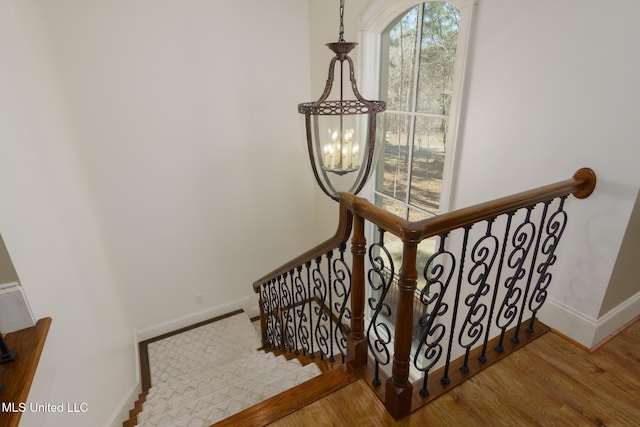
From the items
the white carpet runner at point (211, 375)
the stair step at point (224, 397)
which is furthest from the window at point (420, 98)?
the white carpet runner at point (211, 375)

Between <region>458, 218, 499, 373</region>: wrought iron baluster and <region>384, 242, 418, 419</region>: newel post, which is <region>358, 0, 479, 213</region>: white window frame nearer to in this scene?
<region>458, 218, 499, 373</region>: wrought iron baluster

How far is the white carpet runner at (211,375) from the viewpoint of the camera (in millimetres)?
2576

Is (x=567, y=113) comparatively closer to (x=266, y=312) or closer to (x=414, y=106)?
(x=414, y=106)

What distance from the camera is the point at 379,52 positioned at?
3.25m

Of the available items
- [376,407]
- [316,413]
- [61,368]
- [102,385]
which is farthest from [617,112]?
[102,385]

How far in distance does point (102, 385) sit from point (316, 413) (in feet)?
6.30

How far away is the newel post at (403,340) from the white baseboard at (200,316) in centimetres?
352

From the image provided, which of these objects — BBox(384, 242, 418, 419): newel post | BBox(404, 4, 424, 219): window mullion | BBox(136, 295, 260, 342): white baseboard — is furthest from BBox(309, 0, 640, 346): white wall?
BBox(136, 295, 260, 342): white baseboard

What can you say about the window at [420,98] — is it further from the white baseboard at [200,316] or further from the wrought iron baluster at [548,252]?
the white baseboard at [200,316]

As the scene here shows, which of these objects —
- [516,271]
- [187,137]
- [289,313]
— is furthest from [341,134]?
[187,137]

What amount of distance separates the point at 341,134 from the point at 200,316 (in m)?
3.65

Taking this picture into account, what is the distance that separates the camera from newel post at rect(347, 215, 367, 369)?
1.49m

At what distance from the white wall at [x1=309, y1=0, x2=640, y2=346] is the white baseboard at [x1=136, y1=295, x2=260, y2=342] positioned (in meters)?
3.50

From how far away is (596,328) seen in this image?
1.78 metres
